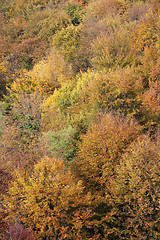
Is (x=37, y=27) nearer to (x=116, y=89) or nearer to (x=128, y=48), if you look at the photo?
(x=128, y=48)

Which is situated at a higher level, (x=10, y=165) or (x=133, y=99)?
(x=10, y=165)

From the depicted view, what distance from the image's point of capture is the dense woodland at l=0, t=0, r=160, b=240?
13406 millimetres

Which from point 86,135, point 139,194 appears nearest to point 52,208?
point 139,194

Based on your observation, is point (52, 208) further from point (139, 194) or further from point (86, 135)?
point (86, 135)

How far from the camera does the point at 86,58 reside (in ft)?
110

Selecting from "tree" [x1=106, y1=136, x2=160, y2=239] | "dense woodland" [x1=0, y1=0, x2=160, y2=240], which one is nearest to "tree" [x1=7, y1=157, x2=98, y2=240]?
"dense woodland" [x1=0, y1=0, x2=160, y2=240]

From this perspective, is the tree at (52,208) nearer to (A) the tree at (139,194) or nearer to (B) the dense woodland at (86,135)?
(B) the dense woodland at (86,135)

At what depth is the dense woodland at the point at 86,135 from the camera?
44.0 ft

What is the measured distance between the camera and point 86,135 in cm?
2039

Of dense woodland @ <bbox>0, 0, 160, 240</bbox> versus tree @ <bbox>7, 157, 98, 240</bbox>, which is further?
dense woodland @ <bbox>0, 0, 160, 240</bbox>

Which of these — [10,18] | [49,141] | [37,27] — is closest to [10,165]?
[49,141]

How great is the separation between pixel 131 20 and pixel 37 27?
22309 mm

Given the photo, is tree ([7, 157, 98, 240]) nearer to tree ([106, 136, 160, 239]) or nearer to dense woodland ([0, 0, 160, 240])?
dense woodland ([0, 0, 160, 240])

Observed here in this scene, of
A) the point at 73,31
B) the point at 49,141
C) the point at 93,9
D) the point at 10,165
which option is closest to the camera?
the point at 10,165
